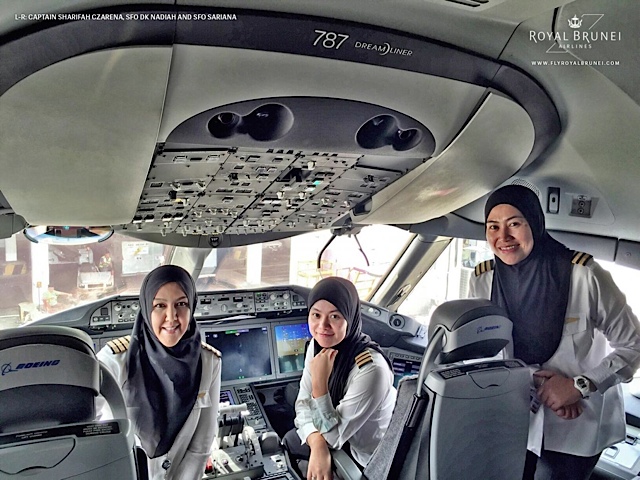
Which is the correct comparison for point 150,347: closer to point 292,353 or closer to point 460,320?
point 460,320

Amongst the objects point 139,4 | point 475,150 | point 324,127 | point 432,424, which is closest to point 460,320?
point 432,424

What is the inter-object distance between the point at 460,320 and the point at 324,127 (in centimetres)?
76

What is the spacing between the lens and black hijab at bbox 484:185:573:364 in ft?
6.32

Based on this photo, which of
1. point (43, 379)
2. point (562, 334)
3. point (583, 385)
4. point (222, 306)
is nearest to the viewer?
point (43, 379)

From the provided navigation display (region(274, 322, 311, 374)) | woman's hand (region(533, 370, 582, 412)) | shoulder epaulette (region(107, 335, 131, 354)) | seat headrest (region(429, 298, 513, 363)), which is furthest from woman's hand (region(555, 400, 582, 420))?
navigation display (region(274, 322, 311, 374))

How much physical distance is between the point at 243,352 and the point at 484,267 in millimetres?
2374

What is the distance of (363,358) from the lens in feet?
7.25

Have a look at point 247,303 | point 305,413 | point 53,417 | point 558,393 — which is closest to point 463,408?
point 558,393

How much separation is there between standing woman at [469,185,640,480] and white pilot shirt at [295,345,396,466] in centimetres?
63

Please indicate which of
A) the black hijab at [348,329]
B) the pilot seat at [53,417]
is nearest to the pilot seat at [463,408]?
the black hijab at [348,329]

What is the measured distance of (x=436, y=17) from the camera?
1068mm

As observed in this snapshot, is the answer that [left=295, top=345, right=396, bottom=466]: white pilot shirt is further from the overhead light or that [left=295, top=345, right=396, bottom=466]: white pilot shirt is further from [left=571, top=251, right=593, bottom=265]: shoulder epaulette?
the overhead light

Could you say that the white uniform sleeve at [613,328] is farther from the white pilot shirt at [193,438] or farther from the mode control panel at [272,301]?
the mode control panel at [272,301]

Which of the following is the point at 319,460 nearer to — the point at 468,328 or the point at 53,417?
the point at 468,328
